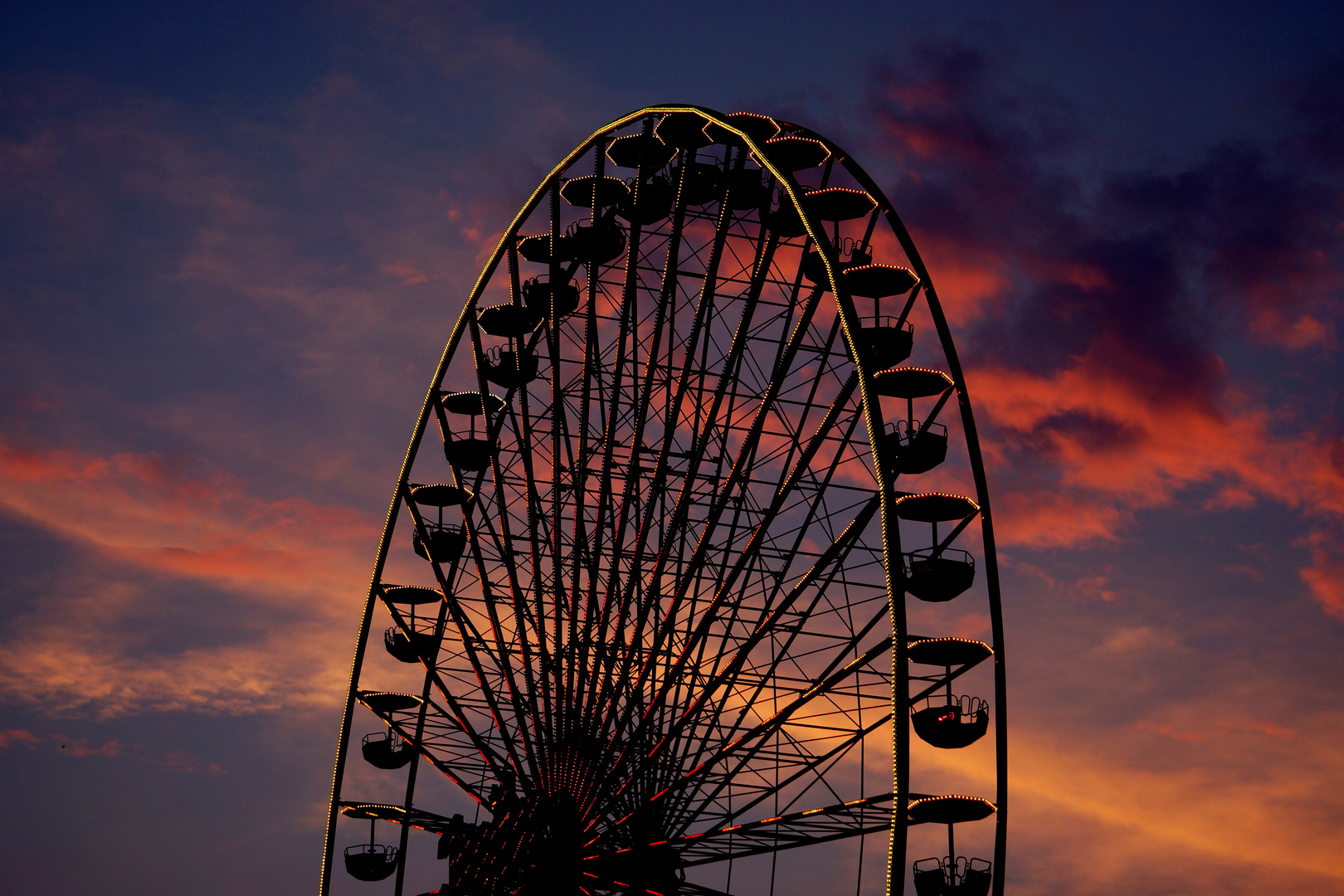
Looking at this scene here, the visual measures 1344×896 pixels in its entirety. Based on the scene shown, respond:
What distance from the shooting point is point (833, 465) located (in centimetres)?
2166

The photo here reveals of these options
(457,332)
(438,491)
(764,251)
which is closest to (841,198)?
(764,251)

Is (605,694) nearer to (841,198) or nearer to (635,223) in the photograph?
(635,223)

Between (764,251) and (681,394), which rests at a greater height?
(764,251)

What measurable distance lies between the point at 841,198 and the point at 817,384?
10.6 ft

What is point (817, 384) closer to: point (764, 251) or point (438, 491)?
point (764, 251)

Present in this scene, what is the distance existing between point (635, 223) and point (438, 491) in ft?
24.6

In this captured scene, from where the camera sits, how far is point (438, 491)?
25.5 m

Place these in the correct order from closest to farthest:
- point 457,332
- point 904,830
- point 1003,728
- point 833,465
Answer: point 904,830
point 1003,728
point 833,465
point 457,332

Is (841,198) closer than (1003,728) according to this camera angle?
No

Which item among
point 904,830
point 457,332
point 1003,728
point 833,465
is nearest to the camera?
point 904,830

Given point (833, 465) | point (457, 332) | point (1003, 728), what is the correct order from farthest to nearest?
point (457, 332) < point (833, 465) < point (1003, 728)

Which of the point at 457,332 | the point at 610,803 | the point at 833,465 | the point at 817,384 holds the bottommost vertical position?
the point at 610,803

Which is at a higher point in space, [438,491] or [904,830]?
[438,491]

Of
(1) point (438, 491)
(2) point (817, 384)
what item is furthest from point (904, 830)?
(1) point (438, 491)
